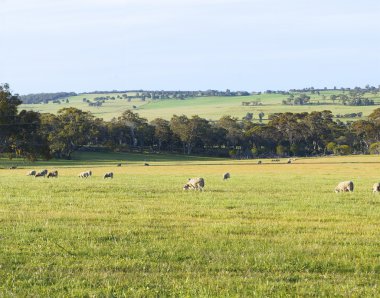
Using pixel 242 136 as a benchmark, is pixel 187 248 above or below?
above

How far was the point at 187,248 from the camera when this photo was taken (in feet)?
41.9

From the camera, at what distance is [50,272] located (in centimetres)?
1047

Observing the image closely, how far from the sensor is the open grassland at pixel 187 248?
9.69m

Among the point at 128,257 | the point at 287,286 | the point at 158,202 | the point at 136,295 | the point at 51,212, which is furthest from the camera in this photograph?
the point at 158,202

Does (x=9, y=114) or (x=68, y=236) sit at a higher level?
(x=9, y=114)

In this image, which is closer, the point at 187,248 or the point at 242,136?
the point at 187,248

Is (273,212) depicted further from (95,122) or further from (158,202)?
(95,122)

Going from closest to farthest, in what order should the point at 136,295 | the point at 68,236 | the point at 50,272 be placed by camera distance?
the point at 136,295
the point at 50,272
the point at 68,236

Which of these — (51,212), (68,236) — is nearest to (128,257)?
(68,236)

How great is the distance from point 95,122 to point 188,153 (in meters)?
21.4

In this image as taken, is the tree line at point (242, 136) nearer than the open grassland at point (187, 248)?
No

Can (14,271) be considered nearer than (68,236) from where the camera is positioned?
Yes

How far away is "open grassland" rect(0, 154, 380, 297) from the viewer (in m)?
9.69

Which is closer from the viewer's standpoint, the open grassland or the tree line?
the open grassland
